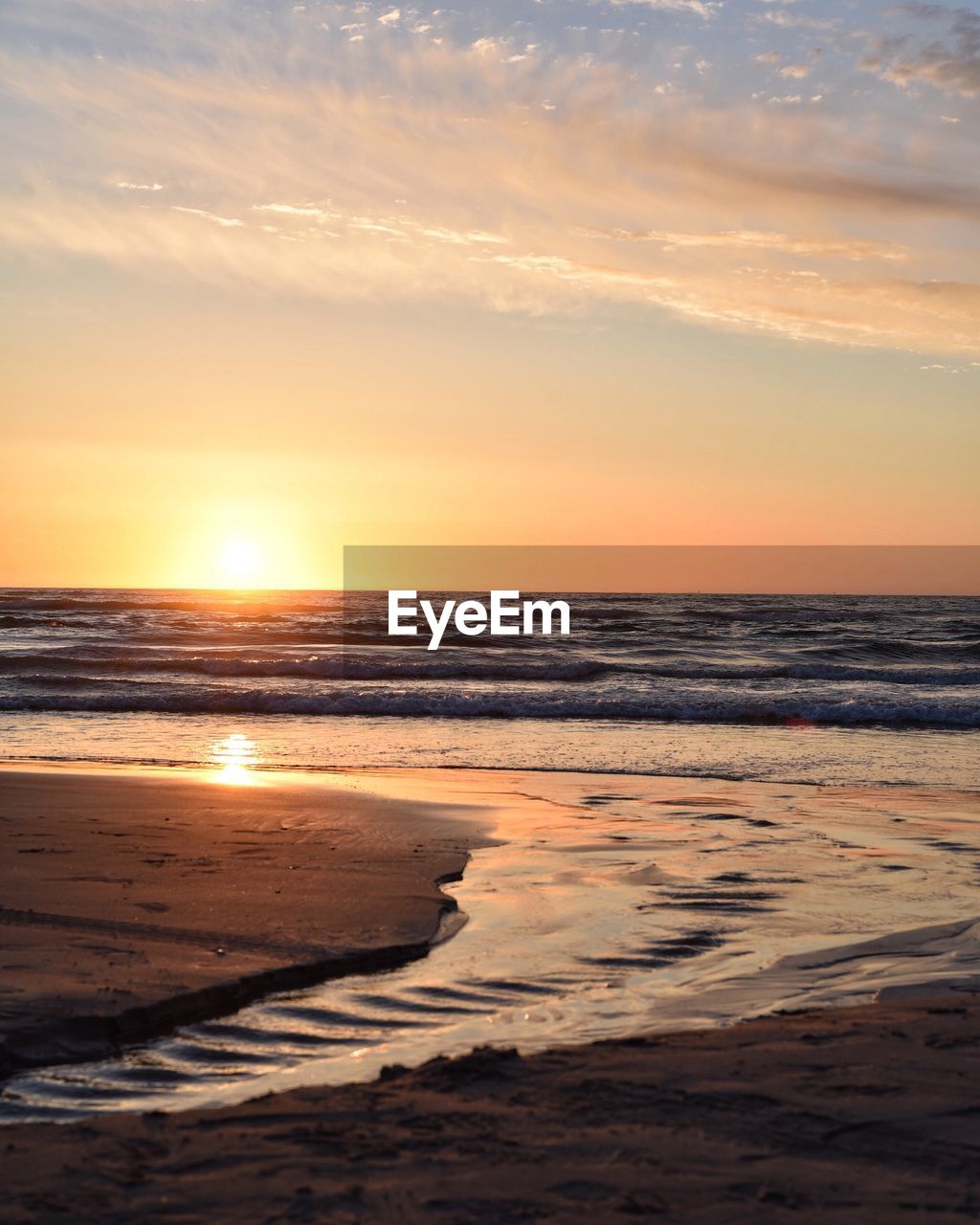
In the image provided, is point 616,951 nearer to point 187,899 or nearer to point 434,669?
point 187,899

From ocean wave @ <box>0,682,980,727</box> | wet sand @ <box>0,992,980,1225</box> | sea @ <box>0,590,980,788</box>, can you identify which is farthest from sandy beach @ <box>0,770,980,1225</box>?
ocean wave @ <box>0,682,980,727</box>

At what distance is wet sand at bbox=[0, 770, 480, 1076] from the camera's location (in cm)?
434

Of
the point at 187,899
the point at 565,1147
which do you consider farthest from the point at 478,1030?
the point at 187,899

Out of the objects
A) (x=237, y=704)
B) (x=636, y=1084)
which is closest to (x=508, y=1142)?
(x=636, y=1084)

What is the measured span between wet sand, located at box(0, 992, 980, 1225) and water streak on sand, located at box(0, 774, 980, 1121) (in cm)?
31

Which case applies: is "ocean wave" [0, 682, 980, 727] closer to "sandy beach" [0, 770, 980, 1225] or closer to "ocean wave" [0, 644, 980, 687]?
"ocean wave" [0, 644, 980, 687]

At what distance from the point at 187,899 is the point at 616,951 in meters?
2.35

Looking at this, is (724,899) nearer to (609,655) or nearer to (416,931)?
(416,931)

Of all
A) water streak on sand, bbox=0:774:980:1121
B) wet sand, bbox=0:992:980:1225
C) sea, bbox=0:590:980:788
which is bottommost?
sea, bbox=0:590:980:788

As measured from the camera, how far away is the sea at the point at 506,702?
13719 millimetres

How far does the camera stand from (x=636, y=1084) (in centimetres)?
348

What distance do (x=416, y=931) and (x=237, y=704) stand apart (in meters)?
15.3

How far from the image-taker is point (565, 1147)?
3.06 meters

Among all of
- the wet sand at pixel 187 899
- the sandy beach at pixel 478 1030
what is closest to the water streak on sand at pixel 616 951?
the sandy beach at pixel 478 1030
